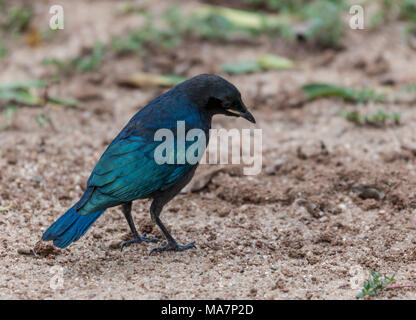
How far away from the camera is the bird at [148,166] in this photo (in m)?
4.55

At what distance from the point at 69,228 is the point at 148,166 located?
0.69m

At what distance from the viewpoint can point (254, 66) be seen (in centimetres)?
822

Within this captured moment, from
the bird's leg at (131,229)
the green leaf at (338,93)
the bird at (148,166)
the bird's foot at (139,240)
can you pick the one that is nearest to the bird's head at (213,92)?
the bird at (148,166)

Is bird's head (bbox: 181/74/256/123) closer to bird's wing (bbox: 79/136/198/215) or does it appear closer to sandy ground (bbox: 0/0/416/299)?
bird's wing (bbox: 79/136/198/215)

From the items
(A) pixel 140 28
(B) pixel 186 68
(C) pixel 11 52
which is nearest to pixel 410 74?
(B) pixel 186 68

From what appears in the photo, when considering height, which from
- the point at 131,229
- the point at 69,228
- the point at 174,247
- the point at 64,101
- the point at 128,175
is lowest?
the point at 174,247

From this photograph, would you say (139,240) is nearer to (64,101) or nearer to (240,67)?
(64,101)

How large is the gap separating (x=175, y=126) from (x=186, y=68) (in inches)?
135

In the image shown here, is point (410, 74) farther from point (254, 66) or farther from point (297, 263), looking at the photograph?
point (297, 263)

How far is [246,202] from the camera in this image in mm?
5625

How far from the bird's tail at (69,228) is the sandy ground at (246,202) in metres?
0.24

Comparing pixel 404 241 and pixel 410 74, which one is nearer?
pixel 404 241

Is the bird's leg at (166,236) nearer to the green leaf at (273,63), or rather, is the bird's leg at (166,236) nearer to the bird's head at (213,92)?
the bird's head at (213,92)

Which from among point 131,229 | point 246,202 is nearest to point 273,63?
point 246,202
